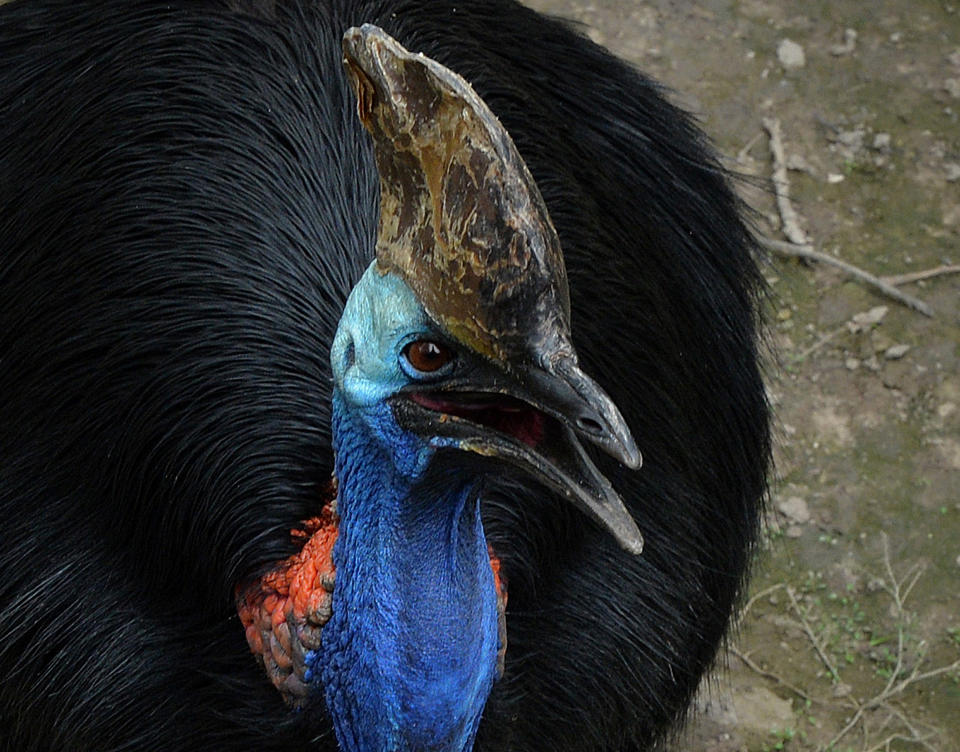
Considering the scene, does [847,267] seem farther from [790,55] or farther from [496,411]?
[496,411]

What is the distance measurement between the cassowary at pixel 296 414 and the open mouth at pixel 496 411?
3.9 inches

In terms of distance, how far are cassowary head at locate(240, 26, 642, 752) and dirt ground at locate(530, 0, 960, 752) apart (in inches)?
54.3

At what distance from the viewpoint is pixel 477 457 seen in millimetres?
1572

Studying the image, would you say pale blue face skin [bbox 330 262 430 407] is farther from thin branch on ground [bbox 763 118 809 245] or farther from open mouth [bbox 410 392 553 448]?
thin branch on ground [bbox 763 118 809 245]

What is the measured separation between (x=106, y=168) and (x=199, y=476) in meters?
0.46

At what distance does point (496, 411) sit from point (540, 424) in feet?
0.19

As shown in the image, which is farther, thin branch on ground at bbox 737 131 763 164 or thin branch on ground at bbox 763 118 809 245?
thin branch on ground at bbox 737 131 763 164

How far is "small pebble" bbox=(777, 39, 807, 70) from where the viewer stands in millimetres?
4230

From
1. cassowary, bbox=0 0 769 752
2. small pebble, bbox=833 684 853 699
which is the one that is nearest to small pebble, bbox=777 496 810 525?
small pebble, bbox=833 684 853 699

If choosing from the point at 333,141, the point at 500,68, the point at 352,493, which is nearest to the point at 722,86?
the point at 500,68

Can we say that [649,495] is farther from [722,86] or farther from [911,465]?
[722,86]

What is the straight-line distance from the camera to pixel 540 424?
1.54 meters

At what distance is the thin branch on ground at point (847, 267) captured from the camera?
12.3ft

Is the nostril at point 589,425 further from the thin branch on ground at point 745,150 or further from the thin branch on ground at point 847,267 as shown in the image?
the thin branch on ground at point 745,150
